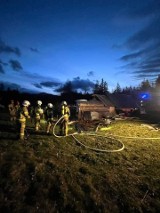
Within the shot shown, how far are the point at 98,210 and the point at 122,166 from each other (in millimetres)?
3406

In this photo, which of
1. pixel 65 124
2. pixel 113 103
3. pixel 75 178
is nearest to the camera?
pixel 75 178

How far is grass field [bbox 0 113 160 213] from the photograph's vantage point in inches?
210

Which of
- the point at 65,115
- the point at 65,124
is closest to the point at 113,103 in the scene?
the point at 65,124

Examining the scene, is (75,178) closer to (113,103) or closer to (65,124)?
(65,124)

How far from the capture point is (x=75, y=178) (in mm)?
6789

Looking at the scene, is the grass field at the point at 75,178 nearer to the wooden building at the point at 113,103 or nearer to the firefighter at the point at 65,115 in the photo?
the firefighter at the point at 65,115

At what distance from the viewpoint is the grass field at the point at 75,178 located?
5.33 metres

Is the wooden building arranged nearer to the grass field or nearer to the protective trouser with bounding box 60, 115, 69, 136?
the protective trouser with bounding box 60, 115, 69, 136

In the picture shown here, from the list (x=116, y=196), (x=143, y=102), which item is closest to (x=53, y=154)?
(x=116, y=196)

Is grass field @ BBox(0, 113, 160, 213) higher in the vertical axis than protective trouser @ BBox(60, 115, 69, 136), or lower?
lower

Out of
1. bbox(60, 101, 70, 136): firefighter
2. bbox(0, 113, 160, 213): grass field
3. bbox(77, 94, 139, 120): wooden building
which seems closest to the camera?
bbox(0, 113, 160, 213): grass field

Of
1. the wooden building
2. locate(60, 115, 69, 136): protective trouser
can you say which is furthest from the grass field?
the wooden building

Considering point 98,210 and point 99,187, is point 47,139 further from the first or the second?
point 98,210

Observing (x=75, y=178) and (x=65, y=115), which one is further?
(x=65, y=115)
